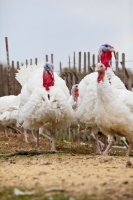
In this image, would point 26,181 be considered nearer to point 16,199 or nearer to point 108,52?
point 16,199

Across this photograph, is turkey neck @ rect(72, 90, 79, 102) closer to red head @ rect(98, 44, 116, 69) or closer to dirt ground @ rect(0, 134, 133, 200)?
red head @ rect(98, 44, 116, 69)

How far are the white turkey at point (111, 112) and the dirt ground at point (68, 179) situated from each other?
3.20 ft

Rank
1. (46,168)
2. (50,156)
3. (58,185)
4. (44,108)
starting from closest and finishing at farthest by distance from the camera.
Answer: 1. (58,185)
2. (46,168)
3. (50,156)
4. (44,108)

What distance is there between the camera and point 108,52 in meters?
10.7

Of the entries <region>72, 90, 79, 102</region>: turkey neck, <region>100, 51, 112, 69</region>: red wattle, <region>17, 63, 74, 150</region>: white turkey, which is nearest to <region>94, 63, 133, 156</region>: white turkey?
<region>17, 63, 74, 150</region>: white turkey

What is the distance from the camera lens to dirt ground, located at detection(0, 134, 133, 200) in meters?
5.10

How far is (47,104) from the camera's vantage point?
9.73 meters

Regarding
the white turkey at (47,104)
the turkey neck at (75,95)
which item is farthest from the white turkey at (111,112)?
the turkey neck at (75,95)

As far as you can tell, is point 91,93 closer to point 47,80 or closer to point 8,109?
point 47,80

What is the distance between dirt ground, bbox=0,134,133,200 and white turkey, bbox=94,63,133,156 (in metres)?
0.98

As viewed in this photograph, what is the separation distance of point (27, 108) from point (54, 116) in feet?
1.75

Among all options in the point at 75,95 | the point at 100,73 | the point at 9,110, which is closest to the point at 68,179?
the point at 100,73

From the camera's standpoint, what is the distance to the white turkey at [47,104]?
Result: 9.79m

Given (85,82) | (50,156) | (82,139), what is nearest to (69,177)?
(50,156)
